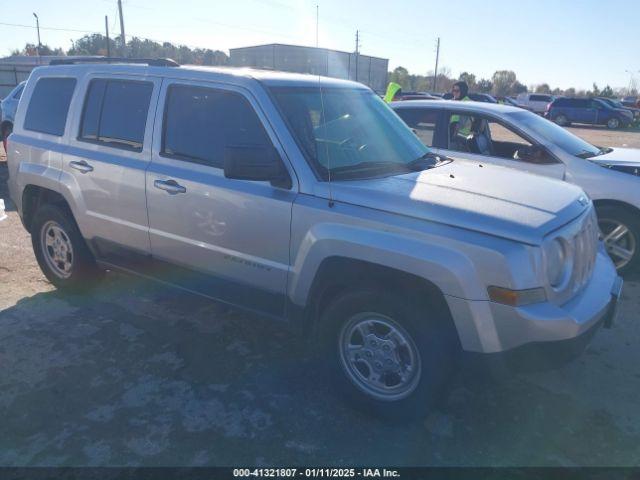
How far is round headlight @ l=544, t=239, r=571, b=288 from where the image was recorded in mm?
2748

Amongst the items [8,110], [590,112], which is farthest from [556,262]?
[590,112]

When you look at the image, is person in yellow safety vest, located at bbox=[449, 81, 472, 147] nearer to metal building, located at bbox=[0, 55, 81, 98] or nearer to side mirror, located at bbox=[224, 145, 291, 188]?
side mirror, located at bbox=[224, 145, 291, 188]

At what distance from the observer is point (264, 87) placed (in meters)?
3.52

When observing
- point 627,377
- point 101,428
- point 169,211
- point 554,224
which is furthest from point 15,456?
point 627,377

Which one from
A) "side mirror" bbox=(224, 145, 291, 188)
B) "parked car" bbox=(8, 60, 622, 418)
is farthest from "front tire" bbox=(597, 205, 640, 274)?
"side mirror" bbox=(224, 145, 291, 188)

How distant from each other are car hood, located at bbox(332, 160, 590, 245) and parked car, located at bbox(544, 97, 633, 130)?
100ft

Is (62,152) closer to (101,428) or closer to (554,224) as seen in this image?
(101,428)

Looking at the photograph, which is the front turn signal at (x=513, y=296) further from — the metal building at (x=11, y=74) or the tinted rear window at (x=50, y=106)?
the metal building at (x=11, y=74)

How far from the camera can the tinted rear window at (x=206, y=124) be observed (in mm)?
3533

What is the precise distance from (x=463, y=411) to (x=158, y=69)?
3.28 m

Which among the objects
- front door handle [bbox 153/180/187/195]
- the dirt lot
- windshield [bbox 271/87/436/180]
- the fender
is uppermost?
windshield [bbox 271/87/436/180]

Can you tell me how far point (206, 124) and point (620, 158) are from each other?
464cm

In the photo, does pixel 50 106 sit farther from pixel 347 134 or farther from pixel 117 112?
pixel 347 134

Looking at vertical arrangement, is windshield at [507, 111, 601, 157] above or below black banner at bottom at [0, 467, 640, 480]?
above
